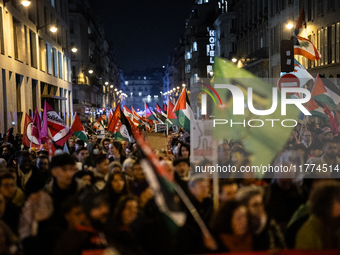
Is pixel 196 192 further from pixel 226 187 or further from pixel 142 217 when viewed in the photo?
pixel 142 217

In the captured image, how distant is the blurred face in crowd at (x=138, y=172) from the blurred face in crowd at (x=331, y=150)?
363 centimetres

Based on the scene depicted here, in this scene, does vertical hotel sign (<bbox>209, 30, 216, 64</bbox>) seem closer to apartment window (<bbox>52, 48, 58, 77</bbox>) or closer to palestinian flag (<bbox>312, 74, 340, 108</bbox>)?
apartment window (<bbox>52, 48, 58, 77</bbox>)

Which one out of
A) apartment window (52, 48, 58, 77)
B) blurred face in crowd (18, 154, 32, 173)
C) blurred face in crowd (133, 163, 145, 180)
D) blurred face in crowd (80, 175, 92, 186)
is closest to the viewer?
blurred face in crowd (80, 175, 92, 186)

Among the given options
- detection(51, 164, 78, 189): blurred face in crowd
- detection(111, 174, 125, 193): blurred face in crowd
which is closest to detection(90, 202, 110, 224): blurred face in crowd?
detection(111, 174, 125, 193): blurred face in crowd

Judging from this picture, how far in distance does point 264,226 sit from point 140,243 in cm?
118

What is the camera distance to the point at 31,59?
3142 centimetres

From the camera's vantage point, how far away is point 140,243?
3.98 m

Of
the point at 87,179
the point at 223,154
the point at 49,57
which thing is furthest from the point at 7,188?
the point at 49,57

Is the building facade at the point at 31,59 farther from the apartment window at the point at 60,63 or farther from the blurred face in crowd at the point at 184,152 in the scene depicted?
the blurred face in crowd at the point at 184,152

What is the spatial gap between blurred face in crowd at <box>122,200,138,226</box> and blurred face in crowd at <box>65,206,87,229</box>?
0.37 meters

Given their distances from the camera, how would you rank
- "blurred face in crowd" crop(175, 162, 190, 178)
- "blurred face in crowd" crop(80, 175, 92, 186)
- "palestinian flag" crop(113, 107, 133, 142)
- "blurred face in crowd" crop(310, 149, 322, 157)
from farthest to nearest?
"palestinian flag" crop(113, 107, 133, 142) → "blurred face in crowd" crop(310, 149, 322, 157) → "blurred face in crowd" crop(175, 162, 190, 178) → "blurred face in crowd" crop(80, 175, 92, 186)

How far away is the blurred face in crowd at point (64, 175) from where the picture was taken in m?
5.14

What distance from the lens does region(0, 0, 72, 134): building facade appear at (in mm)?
24172

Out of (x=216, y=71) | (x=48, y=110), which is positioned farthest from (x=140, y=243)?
(x=48, y=110)
